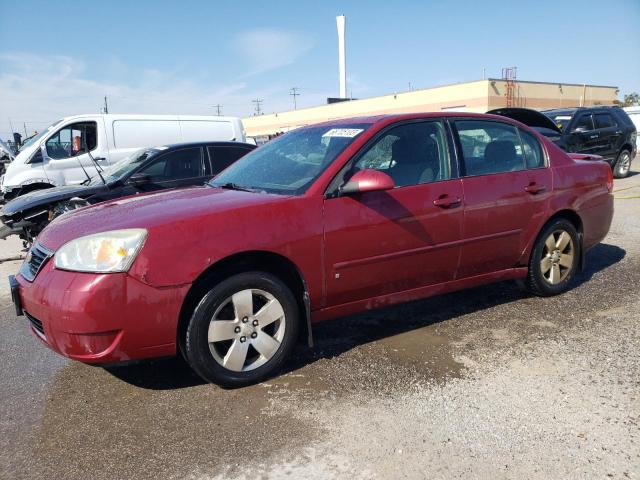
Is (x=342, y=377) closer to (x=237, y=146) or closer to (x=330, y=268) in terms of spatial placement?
(x=330, y=268)

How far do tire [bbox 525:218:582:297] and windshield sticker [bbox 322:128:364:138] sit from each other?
191 cm

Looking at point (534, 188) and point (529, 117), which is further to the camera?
point (529, 117)

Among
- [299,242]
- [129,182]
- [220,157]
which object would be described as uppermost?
[220,157]

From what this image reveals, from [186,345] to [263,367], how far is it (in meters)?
0.50

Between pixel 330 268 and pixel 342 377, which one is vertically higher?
pixel 330 268

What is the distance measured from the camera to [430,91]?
46.2 meters

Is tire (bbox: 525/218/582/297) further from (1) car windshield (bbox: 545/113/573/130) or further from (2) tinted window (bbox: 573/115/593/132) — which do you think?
(2) tinted window (bbox: 573/115/593/132)

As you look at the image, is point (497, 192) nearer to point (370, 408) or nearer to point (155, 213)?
point (370, 408)

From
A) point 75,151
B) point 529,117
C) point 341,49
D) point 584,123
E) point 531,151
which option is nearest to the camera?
point 531,151

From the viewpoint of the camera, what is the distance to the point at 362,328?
4.05m

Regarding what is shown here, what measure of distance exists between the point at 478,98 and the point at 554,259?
1603 inches

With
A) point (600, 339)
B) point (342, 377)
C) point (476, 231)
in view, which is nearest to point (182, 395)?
point (342, 377)

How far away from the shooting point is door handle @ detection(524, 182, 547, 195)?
4.19m

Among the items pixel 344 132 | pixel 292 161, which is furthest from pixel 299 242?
pixel 344 132
